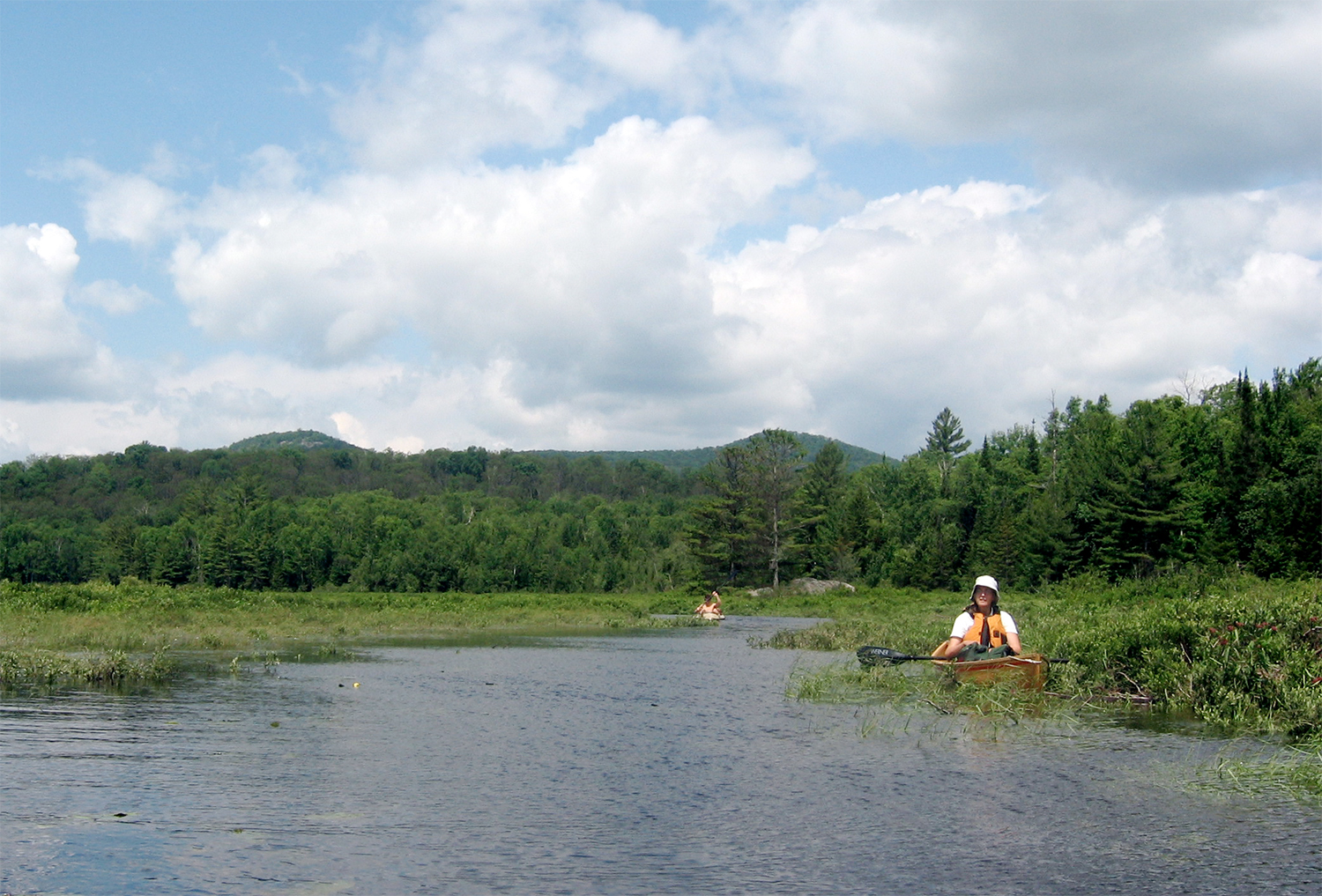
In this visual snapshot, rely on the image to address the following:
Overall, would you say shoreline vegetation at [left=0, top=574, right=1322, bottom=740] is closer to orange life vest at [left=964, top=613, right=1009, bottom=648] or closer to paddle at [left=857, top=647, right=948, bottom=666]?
paddle at [left=857, top=647, right=948, bottom=666]

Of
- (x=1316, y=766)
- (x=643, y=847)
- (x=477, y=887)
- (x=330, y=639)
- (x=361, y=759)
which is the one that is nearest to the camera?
(x=477, y=887)

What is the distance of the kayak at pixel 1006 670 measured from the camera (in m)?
18.7

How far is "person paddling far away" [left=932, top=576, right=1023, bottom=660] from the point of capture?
66.0ft

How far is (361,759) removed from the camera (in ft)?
46.5

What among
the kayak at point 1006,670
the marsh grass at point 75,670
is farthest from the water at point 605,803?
the marsh grass at point 75,670

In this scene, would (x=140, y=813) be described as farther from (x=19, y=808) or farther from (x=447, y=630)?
(x=447, y=630)

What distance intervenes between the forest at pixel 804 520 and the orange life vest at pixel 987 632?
31.4 metres

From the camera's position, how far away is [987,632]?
20.5m

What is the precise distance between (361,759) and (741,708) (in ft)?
24.9

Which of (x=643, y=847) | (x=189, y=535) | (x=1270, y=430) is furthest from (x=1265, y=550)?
(x=189, y=535)

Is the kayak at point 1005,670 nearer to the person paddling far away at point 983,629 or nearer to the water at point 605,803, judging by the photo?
the person paddling far away at point 983,629

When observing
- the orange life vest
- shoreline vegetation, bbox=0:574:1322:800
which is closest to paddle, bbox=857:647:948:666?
shoreline vegetation, bbox=0:574:1322:800

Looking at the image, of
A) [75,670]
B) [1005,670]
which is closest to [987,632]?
[1005,670]

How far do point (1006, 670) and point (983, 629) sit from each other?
175 cm
